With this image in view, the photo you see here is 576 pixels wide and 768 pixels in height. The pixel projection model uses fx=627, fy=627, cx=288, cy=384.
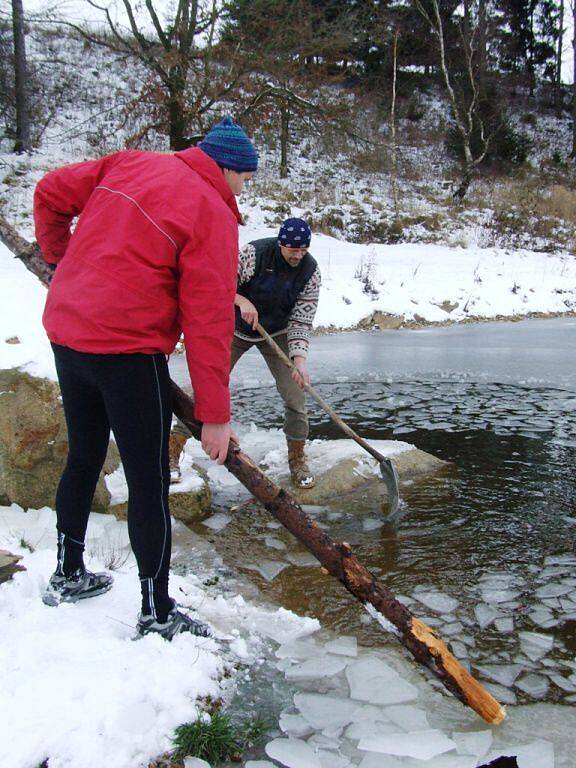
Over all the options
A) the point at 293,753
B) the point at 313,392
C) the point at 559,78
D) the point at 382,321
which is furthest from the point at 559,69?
the point at 293,753

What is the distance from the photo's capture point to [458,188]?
2241 centimetres

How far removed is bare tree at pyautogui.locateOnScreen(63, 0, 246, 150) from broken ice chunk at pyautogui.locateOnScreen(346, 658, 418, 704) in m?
14.0

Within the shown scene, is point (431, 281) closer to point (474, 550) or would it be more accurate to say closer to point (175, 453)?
point (175, 453)

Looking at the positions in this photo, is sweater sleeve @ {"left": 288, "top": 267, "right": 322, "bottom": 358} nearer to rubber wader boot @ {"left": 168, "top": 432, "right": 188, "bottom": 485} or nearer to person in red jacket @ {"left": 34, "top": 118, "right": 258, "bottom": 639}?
rubber wader boot @ {"left": 168, "top": 432, "right": 188, "bottom": 485}

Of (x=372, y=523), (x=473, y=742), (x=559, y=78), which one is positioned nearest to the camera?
(x=473, y=742)

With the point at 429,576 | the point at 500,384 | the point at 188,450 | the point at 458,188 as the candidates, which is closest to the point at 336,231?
the point at 458,188

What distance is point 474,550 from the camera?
3512 mm

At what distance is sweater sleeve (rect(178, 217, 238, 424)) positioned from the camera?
193 cm

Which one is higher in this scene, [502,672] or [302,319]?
[302,319]

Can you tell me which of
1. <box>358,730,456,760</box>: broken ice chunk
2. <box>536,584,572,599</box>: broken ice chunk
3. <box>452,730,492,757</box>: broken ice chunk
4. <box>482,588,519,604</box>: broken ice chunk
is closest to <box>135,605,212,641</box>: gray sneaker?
<box>358,730,456,760</box>: broken ice chunk

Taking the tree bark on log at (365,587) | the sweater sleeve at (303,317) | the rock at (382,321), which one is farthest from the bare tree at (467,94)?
the tree bark on log at (365,587)

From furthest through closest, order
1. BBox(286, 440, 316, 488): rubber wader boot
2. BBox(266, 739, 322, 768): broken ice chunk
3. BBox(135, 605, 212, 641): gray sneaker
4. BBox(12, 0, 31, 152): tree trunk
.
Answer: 1. BBox(12, 0, 31, 152): tree trunk
2. BBox(286, 440, 316, 488): rubber wader boot
3. BBox(135, 605, 212, 641): gray sneaker
4. BBox(266, 739, 322, 768): broken ice chunk

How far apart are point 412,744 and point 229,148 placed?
2.04 metres

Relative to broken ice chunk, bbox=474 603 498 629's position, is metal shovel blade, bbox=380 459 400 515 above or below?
above
